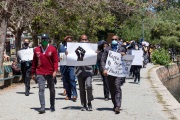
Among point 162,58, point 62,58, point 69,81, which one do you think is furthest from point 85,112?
point 162,58

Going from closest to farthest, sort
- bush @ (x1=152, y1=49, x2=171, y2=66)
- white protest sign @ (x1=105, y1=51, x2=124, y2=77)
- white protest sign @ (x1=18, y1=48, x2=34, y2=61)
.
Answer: white protest sign @ (x1=105, y1=51, x2=124, y2=77) < white protest sign @ (x1=18, y1=48, x2=34, y2=61) < bush @ (x1=152, y1=49, x2=171, y2=66)

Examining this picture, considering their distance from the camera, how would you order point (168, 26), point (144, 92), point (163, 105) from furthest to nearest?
point (168, 26) < point (144, 92) < point (163, 105)

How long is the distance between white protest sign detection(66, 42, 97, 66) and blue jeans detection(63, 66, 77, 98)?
1798 millimetres

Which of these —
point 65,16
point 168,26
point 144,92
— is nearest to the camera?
point 144,92

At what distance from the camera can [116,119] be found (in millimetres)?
10758

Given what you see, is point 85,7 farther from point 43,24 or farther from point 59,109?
point 59,109

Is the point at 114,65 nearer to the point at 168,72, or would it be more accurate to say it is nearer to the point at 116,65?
the point at 116,65

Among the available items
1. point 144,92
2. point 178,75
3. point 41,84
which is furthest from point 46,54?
point 178,75

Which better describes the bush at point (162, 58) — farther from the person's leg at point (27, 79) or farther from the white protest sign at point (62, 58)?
the white protest sign at point (62, 58)

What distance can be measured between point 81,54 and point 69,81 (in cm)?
229

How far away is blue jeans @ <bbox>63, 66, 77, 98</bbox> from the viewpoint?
45.9ft

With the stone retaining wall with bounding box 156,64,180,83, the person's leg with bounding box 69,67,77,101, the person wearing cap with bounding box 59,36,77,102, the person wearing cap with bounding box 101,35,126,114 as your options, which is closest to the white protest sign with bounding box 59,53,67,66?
the person wearing cap with bounding box 59,36,77,102

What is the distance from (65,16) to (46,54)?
13402 mm

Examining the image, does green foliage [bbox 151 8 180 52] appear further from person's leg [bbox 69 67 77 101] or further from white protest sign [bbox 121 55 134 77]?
white protest sign [bbox 121 55 134 77]
